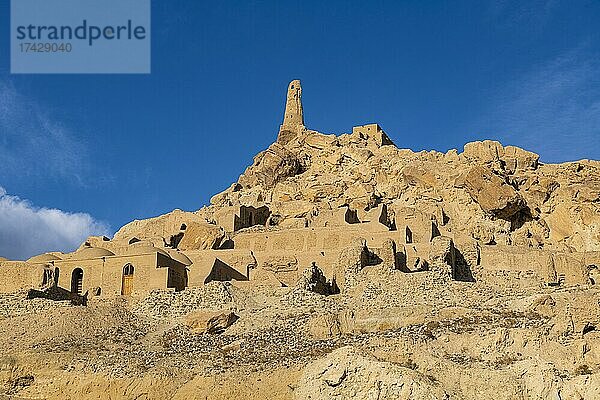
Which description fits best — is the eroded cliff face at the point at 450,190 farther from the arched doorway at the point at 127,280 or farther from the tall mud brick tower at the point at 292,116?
the arched doorway at the point at 127,280

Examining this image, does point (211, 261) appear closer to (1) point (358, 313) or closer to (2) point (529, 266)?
(1) point (358, 313)

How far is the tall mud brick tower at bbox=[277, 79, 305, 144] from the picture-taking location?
8544 cm

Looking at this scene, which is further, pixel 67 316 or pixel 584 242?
pixel 584 242

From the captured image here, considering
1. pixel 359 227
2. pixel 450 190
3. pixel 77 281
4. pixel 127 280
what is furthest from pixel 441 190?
pixel 77 281

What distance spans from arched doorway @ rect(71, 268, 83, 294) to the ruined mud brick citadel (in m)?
0.07

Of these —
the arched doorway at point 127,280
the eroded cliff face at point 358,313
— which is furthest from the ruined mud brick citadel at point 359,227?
the eroded cliff face at point 358,313

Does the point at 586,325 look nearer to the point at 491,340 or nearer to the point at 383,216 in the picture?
the point at 491,340

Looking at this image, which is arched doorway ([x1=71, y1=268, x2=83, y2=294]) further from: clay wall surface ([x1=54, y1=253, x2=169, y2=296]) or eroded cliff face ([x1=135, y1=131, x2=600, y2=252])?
eroded cliff face ([x1=135, y1=131, x2=600, y2=252])

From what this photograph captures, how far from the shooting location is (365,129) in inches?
3223

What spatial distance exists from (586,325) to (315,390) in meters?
11.4

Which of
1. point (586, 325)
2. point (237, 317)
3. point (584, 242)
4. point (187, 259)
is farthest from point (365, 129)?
point (586, 325)

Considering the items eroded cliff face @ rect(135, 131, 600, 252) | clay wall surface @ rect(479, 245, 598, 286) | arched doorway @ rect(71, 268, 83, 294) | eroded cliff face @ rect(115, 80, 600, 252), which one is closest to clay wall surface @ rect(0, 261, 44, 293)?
arched doorway @ rect(71, 268, 83, 294)

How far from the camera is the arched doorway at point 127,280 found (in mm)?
46625

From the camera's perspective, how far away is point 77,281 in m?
48.3
